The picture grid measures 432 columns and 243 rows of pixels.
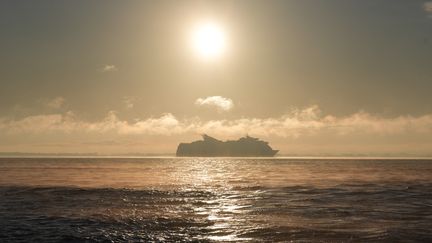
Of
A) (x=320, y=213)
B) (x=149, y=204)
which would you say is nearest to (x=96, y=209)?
(x=149, y=204)

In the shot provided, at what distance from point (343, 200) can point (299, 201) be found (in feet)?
13.9

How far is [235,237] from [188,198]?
20482 mm

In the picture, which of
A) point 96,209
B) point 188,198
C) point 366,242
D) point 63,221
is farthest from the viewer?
point 188,198

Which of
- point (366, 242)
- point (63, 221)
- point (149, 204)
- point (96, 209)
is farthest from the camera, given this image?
point (149, 204)

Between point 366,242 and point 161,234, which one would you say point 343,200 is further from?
point 161,234

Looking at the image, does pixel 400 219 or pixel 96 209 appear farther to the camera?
pixel 96 209

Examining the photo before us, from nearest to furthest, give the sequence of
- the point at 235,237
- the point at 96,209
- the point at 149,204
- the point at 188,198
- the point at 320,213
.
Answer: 1. the point at 235,237
2. the point at 320,213
3. the point at 96,209
4. the point at 149,204
5. the point at 188,198

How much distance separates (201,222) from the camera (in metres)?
26.1

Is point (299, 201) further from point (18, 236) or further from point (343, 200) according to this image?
point (18, 236)

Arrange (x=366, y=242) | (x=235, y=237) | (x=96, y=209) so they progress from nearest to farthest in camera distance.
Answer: (x=366, y=242) → (x=235, y=237) → (x=96, y=209)

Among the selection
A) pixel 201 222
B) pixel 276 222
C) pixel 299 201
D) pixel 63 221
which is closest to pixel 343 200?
pixel 299 201

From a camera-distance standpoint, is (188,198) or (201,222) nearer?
(201,222)

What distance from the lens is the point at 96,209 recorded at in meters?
32.6

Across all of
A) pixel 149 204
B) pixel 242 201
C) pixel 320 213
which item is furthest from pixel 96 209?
pixel 320 213
